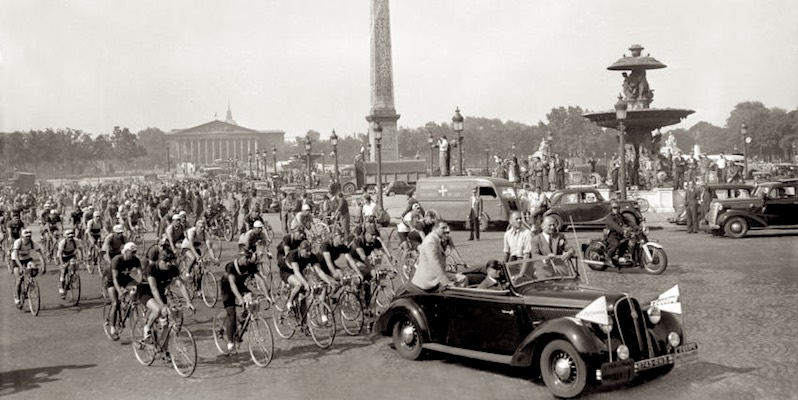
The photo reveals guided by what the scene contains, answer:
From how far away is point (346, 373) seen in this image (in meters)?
10.2

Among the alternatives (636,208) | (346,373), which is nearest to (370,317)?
(346,373)

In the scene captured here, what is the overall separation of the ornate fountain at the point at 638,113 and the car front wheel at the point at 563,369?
30.2 meters

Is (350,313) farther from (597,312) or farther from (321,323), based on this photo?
(597,312)

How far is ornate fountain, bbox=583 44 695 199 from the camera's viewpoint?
1503 inches

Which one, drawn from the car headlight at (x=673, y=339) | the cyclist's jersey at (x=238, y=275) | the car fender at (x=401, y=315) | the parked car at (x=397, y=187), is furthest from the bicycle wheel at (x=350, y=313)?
the parked car at (x=397, y=187)

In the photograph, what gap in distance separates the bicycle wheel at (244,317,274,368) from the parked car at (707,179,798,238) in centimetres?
1786

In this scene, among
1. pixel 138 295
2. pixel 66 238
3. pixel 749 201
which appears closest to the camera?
pixel 138 295

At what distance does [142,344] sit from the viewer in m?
11.1

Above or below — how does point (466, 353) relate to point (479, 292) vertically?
below

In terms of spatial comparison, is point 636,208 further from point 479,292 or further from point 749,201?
point 479,292

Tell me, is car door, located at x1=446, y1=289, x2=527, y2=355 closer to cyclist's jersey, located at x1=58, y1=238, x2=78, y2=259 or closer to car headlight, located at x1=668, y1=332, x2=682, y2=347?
car headlight, located at x1=668, y1=332, x2=682, y2=347

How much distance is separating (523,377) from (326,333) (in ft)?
10.8

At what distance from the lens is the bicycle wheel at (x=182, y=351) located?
408 inches

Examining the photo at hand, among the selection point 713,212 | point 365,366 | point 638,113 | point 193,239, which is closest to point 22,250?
point 193,239
